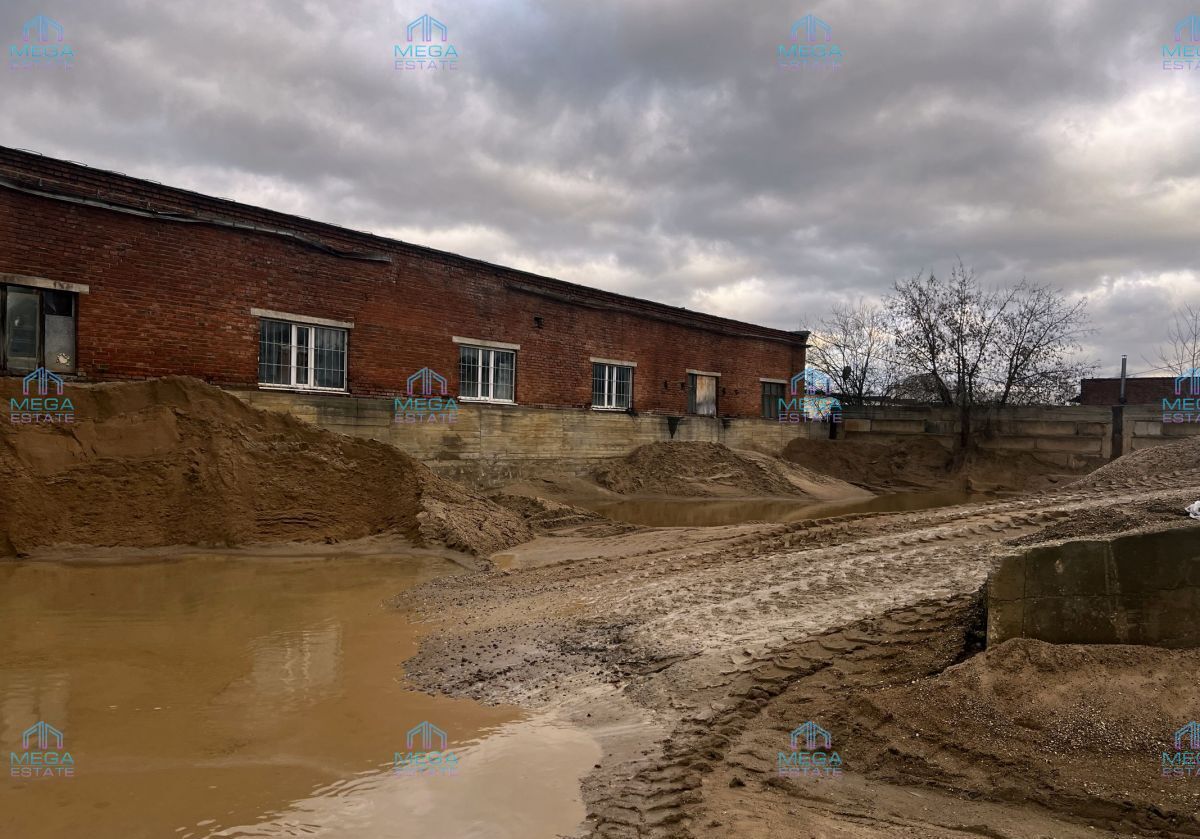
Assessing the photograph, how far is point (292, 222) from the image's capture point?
14930mm

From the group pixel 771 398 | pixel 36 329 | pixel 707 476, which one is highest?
pixel 36 329

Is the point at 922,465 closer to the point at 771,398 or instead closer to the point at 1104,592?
the point at 771,398

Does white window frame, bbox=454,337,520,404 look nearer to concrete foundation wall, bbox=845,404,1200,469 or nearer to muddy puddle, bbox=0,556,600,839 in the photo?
muddy puddle, bbox=0,556,600,839

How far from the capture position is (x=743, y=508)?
17547mm

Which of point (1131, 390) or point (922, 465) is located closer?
point (922, 465)

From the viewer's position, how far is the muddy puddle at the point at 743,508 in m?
15.2

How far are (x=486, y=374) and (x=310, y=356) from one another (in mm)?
4676

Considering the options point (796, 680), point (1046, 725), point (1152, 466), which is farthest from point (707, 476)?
point (1046, 725)

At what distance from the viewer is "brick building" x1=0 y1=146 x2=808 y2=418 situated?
1196 centimetres

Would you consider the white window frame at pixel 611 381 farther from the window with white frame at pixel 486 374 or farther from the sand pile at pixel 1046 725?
the sand pile at pixel 1046 725

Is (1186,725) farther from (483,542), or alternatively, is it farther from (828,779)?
(483,542)

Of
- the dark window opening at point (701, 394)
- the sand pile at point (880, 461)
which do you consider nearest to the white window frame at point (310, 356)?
the dark window opening at point (701, 394)

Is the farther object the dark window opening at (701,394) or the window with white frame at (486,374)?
the dark window opening at (701,394)

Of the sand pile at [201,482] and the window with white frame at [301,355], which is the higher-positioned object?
the window with white frame at [301,355]
